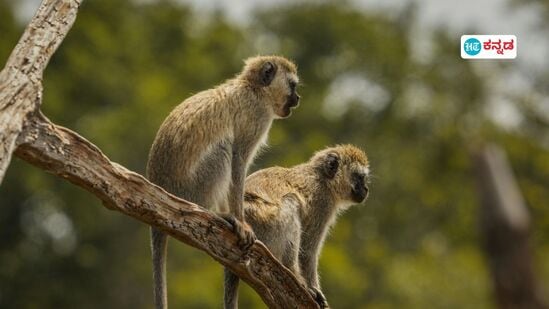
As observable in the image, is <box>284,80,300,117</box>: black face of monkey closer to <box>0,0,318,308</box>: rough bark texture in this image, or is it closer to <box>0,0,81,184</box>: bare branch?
<box>0,0,318,308</box>: rough bark texture

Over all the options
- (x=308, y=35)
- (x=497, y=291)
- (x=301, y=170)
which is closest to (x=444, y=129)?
(x=308, y=35)

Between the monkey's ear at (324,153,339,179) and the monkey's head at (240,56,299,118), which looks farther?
the monkey's ear at (324,153,339,179)

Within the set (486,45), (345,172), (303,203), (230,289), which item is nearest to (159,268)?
(230,289)

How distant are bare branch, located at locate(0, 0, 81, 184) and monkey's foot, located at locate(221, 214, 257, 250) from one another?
1.92 meters

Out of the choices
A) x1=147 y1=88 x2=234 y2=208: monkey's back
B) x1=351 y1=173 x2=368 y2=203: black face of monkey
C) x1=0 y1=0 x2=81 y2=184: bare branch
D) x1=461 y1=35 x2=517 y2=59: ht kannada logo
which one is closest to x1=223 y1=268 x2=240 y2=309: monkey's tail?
x1=147 y1=88 x2=234 y2=208: monkey's back

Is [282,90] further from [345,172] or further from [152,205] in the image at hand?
[152,205]

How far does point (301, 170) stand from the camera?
1227 cm

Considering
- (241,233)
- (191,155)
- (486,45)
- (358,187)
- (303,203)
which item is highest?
(486,45)

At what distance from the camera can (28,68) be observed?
8.73 metres

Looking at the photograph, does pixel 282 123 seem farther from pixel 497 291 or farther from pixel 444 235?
pixel 497 291

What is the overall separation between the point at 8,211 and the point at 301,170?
34.3 metres

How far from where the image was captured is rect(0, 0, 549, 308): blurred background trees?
143 ft

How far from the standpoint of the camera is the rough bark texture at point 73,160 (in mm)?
8641

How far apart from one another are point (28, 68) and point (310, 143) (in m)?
39.0
